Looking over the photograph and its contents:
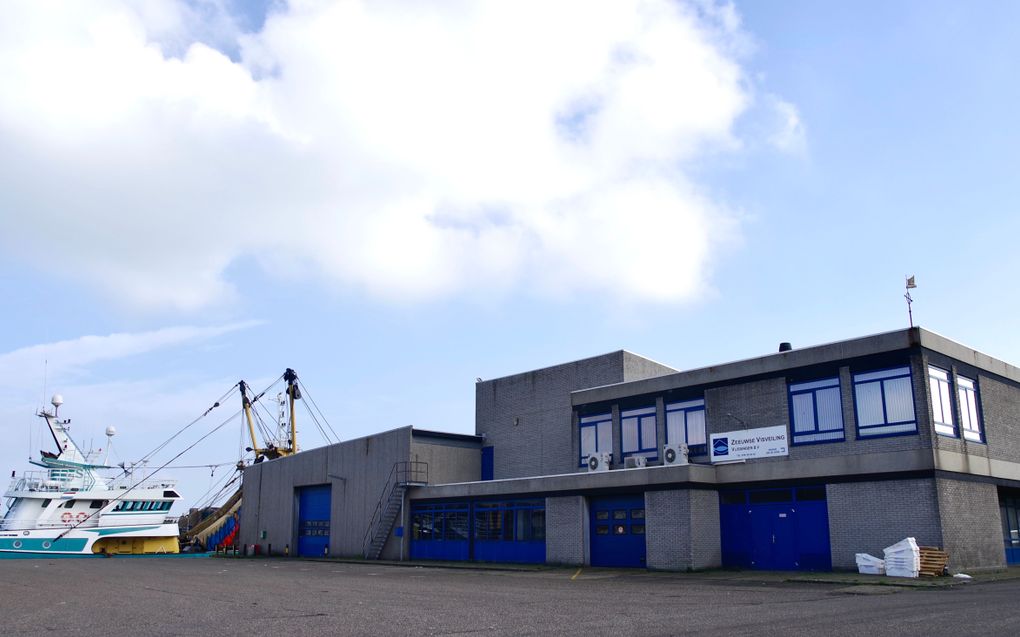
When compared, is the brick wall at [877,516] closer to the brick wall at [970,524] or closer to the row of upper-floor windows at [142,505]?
the brick wall at [970,524]

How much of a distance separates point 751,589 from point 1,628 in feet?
48.5

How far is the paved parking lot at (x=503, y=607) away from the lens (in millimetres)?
11945

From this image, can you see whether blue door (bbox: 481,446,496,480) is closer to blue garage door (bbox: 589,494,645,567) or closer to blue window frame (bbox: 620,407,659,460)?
blue window frame (bbox: 620,407,659,460)

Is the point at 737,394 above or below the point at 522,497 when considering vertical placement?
above

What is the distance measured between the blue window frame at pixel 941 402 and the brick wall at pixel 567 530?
39.1ft

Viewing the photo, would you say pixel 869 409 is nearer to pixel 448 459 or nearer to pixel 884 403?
pixel 884 403

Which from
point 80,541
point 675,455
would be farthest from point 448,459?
point 80,541

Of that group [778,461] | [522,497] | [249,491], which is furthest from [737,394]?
[249,491]

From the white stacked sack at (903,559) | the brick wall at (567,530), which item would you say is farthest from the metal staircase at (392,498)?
the white stacked sack at (903,559)

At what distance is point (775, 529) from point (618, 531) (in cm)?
543

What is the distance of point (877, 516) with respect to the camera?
24.0 metres

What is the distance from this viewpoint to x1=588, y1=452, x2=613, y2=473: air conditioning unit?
32.1m

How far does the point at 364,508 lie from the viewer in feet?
132

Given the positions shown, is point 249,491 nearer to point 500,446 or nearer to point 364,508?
point 364,508
